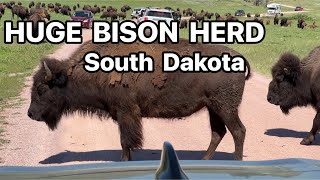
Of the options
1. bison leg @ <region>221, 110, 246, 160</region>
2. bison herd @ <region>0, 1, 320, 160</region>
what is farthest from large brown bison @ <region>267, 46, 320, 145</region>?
bison leg @ <region>221, 110, 246, 160</region>

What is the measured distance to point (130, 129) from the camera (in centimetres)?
940

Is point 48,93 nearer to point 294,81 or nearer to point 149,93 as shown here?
point 149,93

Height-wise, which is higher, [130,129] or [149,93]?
[149,93]

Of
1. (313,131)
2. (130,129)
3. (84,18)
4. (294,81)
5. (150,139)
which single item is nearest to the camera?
(130,129)

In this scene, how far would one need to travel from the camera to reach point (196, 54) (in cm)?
979

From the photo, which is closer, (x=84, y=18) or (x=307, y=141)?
(x=307, y=141)

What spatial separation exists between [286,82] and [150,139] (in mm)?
2504

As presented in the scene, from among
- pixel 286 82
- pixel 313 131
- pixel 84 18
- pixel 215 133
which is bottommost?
pixel 84 18

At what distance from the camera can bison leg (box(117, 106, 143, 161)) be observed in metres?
9.39

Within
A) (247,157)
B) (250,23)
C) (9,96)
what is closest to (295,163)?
(247,157)

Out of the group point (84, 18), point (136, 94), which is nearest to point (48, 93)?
point (136, 94)

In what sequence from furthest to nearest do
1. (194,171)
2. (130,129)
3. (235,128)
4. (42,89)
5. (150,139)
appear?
(150,139) → (42,89) → (235,128) → (130,129) → (194,171)

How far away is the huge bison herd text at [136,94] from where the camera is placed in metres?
9.48

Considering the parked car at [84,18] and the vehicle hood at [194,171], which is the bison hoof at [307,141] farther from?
the parked car at [84,18]
